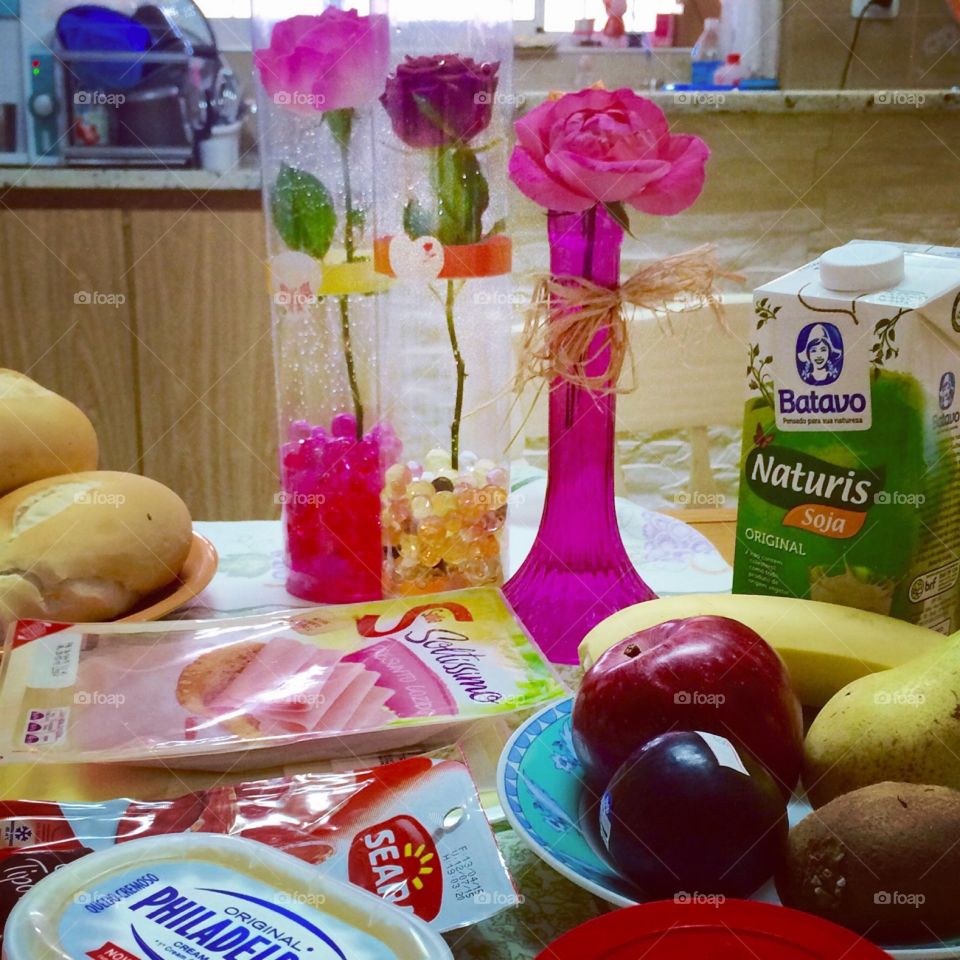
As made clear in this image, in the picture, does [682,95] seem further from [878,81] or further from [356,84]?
[356,84]

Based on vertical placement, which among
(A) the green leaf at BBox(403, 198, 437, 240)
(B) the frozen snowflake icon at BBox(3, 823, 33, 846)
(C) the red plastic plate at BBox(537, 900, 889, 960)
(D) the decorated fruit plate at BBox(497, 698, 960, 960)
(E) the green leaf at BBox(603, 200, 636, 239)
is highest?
(E) the green leaf at BBox(603, 200, 636, 239)

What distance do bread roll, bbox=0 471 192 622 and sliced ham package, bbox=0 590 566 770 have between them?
48 millimetres

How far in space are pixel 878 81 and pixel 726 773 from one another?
2.23 metres

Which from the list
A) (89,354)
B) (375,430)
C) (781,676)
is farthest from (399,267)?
(89,354)

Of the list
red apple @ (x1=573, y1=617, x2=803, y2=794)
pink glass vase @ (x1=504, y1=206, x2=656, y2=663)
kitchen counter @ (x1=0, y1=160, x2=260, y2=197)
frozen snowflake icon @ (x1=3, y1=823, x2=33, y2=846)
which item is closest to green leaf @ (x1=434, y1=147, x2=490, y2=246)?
pink glass vase @ (x1=504, y1=206, x2=656, y2=663)

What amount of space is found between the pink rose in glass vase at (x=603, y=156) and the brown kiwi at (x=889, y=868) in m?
0.39

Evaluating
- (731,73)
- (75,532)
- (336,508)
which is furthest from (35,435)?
(731,73)

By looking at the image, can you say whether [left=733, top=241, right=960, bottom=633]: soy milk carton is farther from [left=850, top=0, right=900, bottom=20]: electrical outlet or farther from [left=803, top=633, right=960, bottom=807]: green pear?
[left=850, top=0, right=900, bottom=20]: electrical outlet

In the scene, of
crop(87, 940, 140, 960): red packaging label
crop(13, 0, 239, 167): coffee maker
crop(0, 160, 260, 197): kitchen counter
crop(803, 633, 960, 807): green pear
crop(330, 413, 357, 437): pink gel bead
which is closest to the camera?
crop(87, 940, 140, 960): red packaging label

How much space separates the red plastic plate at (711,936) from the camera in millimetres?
374

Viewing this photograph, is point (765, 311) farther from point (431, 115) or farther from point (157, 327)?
point (157, 327)

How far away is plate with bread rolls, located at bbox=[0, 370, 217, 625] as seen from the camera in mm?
→ 714

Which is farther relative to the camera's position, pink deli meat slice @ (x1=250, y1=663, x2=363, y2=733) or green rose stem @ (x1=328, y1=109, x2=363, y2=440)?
green rose stem @ (x1=328, y1=109, x2=363, y2=440)

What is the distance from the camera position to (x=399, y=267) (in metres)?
0.76
